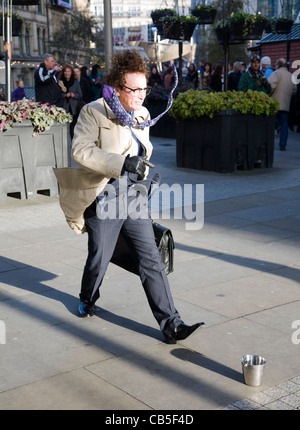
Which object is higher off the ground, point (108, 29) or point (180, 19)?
point (180, 19)

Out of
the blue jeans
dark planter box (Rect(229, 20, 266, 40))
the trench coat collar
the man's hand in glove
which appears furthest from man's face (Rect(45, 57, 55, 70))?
the man's hand in glove

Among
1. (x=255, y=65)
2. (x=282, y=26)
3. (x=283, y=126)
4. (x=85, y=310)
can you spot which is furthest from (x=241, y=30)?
(x=85, y=310)

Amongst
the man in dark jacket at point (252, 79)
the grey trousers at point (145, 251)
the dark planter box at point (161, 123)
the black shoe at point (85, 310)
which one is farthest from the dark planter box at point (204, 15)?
the grey trousers at point (145, 251)

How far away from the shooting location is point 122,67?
407 cm

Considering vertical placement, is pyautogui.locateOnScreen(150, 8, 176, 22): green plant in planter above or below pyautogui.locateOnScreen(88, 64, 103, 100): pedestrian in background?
above

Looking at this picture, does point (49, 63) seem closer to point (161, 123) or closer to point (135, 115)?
point (161, 123)

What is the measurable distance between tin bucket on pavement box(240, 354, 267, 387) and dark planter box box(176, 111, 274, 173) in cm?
770

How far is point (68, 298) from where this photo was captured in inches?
202

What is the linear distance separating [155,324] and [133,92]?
1.63 metres

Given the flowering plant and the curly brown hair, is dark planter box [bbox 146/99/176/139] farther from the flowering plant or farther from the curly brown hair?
the curly brown hair

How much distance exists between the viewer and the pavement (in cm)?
351

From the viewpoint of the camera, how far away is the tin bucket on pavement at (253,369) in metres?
3.51

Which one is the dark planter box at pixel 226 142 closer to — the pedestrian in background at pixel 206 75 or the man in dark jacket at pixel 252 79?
the man in dark jacket at pixel 252 79
